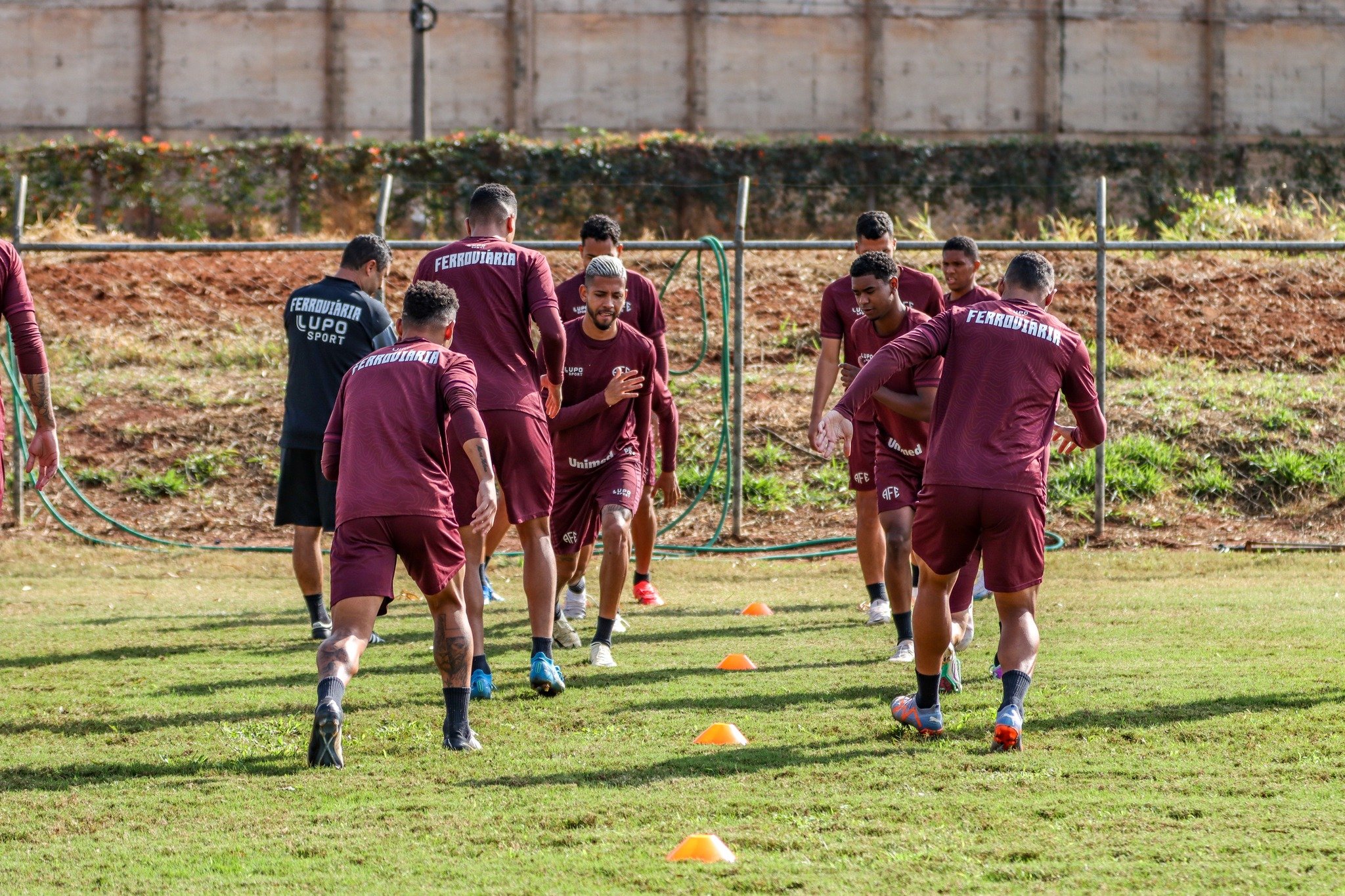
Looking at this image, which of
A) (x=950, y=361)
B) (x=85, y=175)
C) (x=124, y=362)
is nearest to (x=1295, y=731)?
(x=950, y=361)

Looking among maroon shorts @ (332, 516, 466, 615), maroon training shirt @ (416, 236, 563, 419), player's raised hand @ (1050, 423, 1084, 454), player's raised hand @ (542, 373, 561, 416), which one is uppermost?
maroon training shirt @ (416, 236, 563, 419)

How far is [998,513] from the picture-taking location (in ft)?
17.6

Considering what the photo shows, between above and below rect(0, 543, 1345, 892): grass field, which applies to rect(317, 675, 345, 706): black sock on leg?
above

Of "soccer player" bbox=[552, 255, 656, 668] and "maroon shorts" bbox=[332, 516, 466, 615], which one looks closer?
"maroon shorts" bbox=[332, 516, 466, 615]

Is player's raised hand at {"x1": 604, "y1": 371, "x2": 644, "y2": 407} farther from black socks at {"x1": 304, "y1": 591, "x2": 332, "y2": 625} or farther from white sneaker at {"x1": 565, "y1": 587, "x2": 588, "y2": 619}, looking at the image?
black socks at {"x1": 304, "y1": 591, "x2": 332, "y2": 625}

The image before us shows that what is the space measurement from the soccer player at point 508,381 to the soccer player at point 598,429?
737mm

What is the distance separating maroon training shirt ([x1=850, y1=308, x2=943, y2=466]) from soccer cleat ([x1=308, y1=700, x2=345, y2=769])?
289 cm

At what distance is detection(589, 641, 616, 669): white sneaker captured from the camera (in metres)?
7.18

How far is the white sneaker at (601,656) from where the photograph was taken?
7184mm

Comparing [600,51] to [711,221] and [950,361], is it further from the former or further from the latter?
[950,361]

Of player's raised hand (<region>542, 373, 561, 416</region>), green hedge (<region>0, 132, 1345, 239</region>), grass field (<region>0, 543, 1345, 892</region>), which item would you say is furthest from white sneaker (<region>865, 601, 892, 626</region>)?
green hedge (<region>0, 132, 1345, 239</region>)

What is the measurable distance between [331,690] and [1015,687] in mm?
2448

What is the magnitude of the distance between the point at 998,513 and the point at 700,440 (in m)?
8.36

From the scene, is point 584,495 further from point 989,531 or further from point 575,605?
point 989,531
